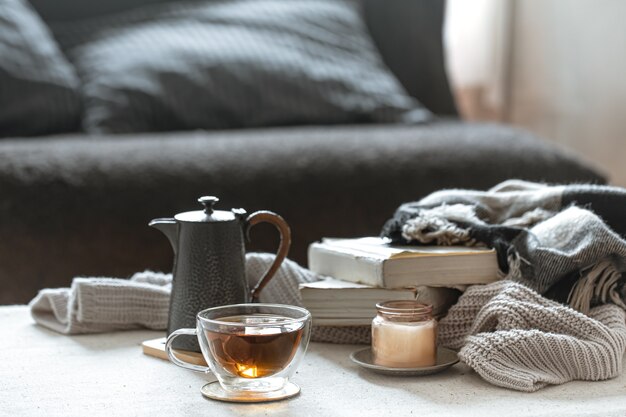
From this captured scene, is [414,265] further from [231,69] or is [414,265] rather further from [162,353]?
[231,69]

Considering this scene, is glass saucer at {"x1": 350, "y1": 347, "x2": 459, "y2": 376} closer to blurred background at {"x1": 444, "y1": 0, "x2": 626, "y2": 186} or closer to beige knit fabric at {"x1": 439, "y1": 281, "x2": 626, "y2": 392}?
beige knit fabric at {"x1": 439, "y1": 281, "x2": 626, "y2": 392}

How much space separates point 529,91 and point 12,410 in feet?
8.60

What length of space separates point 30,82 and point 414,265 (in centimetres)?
145

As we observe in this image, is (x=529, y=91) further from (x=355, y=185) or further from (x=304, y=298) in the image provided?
(x=304, y=298)

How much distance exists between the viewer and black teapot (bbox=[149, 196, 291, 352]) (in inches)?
36.2

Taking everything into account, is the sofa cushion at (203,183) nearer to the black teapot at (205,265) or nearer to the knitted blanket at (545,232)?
the knitted blanket at (545,232)

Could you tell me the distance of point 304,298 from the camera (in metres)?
0.99

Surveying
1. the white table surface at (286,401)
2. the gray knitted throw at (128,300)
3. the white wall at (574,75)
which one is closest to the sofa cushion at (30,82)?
the gray knitted throw at (128,300)

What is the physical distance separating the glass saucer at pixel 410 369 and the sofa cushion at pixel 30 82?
142 cm

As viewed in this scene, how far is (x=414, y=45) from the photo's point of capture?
8.77 ft

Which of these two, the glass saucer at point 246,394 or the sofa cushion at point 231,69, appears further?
the sofa cushion at point 231,69

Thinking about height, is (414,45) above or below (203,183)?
above

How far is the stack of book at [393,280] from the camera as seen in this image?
954 mm

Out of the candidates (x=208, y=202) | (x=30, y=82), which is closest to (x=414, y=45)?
(x=30, y=82)
